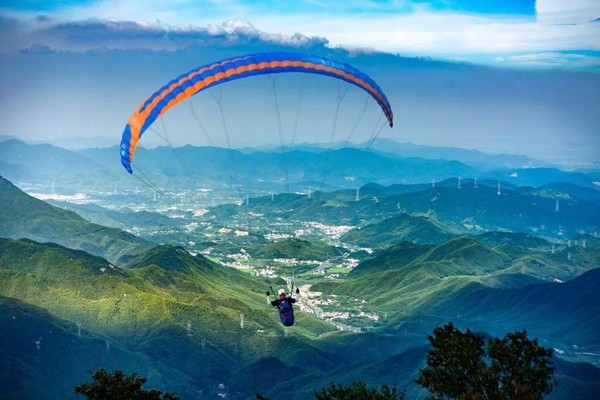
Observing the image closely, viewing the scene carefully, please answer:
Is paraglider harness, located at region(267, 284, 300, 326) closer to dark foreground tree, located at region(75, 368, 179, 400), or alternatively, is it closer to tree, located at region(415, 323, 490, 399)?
tree, located at region(415, 323, 490, 399)

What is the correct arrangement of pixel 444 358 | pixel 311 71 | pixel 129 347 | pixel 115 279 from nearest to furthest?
pixel 444 358 < pixel 311 71 < pixel 129 347 < pixel 115 279

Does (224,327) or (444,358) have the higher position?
(444,358)

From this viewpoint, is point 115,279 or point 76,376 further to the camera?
point 115,279

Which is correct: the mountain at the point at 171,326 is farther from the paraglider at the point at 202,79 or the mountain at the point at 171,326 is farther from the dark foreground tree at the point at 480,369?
the dark foreground tree at the point at 480,369

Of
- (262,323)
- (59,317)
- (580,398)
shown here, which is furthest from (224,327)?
(580,398)

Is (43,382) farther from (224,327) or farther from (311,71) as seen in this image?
(311,71)

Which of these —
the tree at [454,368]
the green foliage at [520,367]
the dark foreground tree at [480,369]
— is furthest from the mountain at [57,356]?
the green foliage at [520,367]

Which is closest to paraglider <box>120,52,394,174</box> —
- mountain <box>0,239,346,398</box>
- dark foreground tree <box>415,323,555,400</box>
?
dark foreground tree <box>415,323,555,400</box>

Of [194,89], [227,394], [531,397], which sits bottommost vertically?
[227,394]
